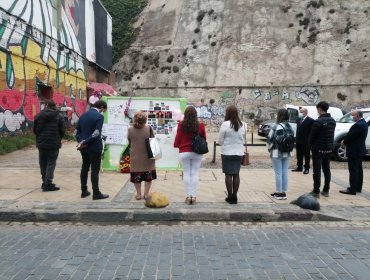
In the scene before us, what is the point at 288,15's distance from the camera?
116ft

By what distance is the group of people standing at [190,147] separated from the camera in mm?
7129

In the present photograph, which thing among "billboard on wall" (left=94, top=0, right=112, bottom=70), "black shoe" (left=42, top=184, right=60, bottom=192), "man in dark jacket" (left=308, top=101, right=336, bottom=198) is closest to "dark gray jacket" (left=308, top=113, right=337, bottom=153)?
"man in dark jacket" (left=308, top=101, right=336, bottom=198)

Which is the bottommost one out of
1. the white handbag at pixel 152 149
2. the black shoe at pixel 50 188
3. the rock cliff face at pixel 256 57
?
the black shoe at pixel 50 188

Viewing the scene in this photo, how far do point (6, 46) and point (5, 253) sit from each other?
12.2m

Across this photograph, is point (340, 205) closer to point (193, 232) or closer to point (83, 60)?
point (193, 232)

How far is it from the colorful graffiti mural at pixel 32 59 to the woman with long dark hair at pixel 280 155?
36.3 ft

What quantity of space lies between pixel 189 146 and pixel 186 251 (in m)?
2.33

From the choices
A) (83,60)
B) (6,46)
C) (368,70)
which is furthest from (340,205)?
(368,70)

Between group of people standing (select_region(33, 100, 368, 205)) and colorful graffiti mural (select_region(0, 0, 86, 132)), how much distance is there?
315 inches

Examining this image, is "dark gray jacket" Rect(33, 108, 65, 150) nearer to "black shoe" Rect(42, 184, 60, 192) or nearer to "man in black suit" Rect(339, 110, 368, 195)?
"black shoe" Rect(42, 184, 60, 192)

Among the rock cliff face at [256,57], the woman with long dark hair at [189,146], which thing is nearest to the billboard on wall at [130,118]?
the woman with long dark hair at [189,146]

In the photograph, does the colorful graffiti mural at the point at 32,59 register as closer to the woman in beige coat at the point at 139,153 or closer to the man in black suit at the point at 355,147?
the woman in beige coat at the point at 139,153

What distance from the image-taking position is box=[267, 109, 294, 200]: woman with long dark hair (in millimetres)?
7445

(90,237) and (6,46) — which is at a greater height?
(6,46)
